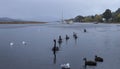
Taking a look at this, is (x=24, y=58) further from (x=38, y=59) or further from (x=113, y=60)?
(x=113, y=60)

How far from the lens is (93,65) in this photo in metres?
41.2

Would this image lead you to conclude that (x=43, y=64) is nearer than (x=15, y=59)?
Yes

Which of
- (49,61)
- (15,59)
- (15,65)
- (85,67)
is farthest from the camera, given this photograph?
(15,59)

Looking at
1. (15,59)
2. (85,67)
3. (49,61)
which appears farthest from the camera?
(15,59)

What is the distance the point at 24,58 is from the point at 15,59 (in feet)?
5.61

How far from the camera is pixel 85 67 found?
1601 inches

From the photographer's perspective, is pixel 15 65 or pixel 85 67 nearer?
pixel 85 67

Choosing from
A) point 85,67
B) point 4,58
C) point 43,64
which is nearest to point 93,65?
point 85,67

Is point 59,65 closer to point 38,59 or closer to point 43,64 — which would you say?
point 43,64

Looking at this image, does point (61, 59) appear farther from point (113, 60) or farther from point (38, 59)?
point (113, 60)

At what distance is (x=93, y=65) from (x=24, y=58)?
14.8m

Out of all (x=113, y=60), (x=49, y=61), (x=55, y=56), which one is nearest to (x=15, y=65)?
(x=49, y=61)

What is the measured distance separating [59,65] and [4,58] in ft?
43.7

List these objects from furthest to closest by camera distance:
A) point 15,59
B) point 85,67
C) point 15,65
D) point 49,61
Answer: point 15,59 < point 49,61 < point 15,65 < point 85,67
